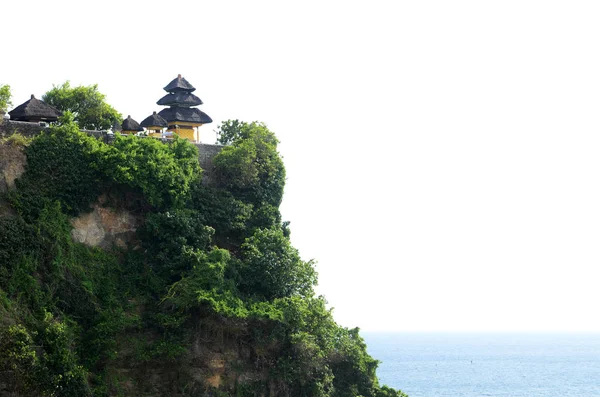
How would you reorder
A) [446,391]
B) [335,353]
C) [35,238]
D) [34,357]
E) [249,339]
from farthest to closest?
[446,391] < [335,353] < [249,339] < [35,238] < [34,357]

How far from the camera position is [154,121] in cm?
4088

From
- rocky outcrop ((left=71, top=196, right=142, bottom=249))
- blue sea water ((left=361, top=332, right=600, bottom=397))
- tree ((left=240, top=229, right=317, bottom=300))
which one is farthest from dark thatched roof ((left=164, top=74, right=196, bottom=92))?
blue sea water ((left=361, top=332, right=600, bottom=397))

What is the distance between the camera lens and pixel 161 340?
34688 millimetres

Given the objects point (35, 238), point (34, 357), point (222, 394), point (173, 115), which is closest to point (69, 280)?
point (35, 238)

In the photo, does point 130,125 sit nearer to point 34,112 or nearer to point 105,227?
point 34,112

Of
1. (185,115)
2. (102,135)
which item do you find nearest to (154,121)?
(185,115)

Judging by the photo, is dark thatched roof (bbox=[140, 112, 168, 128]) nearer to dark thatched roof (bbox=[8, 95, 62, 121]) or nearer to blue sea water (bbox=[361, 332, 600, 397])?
dark thatched roof (bbox=[8, 95, 62, 121])

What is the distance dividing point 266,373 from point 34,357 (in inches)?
377

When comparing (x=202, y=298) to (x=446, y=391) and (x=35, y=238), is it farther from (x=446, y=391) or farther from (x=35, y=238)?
(x=446, y=391)

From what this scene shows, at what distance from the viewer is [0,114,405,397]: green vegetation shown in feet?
107

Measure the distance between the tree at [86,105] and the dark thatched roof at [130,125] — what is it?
2.07ft

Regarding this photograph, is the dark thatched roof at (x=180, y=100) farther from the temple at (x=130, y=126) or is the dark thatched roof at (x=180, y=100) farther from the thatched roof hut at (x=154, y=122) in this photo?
the temple at (x=130, y=126)

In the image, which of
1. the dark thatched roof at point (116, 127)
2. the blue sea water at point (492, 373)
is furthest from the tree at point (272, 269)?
the blue sea water at point (492, 373)

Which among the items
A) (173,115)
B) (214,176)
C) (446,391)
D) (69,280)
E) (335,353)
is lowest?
(446,391)
